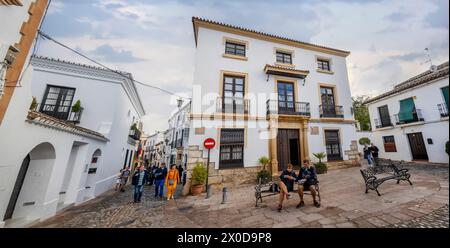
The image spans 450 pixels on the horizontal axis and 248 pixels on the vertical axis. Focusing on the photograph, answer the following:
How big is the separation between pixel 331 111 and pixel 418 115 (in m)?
8.25

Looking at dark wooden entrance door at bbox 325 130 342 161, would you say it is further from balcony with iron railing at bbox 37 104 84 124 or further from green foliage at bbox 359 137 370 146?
balcony with iron railing at bbox 37 104 84 124

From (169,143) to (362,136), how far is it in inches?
1041

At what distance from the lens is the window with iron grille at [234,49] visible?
9.87 meters

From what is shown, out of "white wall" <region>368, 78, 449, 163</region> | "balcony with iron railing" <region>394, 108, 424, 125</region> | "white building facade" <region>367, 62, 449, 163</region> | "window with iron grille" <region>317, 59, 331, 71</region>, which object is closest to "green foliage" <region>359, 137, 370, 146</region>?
"window with iron grille" <region>317, 59, 331, 71</region>

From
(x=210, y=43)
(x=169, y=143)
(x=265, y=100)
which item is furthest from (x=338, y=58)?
(x=169, y=143)

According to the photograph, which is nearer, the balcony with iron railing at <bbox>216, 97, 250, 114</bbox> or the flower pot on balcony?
the flower pot on balcony

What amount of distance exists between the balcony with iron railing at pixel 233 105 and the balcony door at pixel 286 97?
2375 mm

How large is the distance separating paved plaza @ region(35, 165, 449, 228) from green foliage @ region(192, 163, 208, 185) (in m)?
1.50

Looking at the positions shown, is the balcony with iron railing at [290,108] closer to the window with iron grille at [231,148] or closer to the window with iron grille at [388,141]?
the window with iron grille at [231,148]

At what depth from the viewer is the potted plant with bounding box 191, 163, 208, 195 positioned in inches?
292

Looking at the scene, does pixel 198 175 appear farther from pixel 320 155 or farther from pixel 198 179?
pixel 320 155

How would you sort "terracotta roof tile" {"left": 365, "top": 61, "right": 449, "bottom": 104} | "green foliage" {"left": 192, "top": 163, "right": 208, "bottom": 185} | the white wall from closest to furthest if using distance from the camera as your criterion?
"terracotta roof tile" {"left": 365, "top": 61, "right": 449, "bottom": 104}, the white wall, "green foliage" {"left": 192, "top": 163, "right": 208, "bottom": 185}

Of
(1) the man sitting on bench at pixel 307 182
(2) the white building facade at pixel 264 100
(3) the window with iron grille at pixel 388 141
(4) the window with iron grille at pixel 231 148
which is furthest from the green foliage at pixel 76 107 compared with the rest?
(3) the window with iron grille at pixel 388 141
